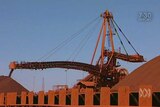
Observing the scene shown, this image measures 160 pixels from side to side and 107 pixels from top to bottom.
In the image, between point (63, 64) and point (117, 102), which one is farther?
point (63, 64)

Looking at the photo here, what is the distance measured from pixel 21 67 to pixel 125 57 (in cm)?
2321

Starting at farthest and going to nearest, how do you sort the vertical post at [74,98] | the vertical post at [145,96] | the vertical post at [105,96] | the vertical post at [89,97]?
1. the vertical post at [74,98]
2. the vertical post at [89,97]
3. the vertical post at [105,96]
4. the vertical post at [145,96]

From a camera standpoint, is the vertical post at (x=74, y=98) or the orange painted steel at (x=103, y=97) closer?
the orange painted steel at (x=103, y=97)

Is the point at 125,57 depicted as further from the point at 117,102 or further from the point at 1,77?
the point at 117,102

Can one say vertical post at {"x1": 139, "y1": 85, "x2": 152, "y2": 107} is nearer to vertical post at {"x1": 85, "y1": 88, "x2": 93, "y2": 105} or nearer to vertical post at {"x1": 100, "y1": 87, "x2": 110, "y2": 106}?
vertical post at {"x1": 100, "y1": 87, "x2": 110, "y2": 106}

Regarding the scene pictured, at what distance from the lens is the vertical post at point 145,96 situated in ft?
103

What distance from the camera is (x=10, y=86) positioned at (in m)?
95.0

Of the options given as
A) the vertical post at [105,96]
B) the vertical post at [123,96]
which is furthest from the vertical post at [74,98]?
the vertical post at [123,96]

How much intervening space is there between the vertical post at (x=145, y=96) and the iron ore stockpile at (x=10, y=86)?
2476 inches

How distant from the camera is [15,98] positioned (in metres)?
57.5

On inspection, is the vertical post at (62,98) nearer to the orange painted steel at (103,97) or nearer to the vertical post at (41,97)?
the orange painted steel at (103,97)

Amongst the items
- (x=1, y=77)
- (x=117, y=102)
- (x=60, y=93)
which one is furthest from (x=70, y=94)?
(x=1, y=77)

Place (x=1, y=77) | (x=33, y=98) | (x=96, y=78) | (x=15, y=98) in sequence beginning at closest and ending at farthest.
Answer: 1. (x=33, y=98)
2. (x=15, y=98)
3. (x=96, y=78)
4. (x=1, y=77)

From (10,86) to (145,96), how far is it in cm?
6672
